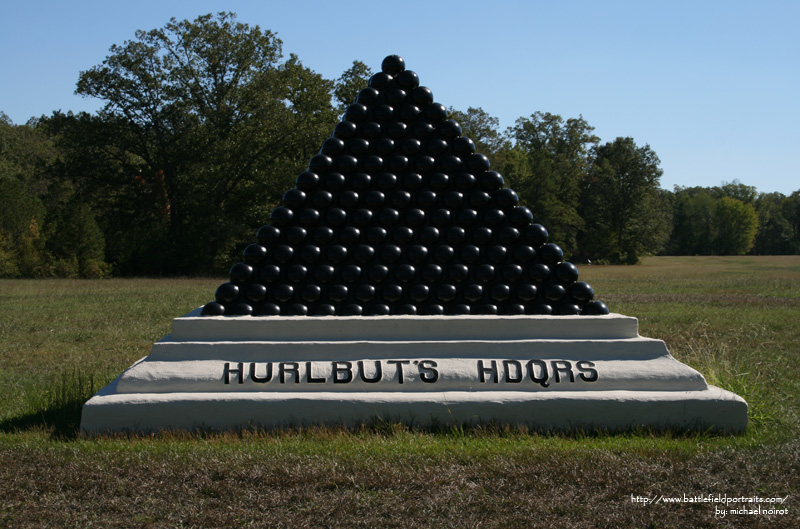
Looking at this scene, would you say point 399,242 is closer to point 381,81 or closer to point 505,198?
point 505,198

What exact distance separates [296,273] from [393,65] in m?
2.53

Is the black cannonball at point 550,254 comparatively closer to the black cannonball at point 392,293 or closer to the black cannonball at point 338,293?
the black cannonball at point 392,293

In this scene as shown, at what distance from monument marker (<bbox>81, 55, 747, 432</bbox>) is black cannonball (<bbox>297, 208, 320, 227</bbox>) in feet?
0.05

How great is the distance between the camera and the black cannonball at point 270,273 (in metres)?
6.95

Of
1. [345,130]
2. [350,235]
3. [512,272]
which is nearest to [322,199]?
[350,235]

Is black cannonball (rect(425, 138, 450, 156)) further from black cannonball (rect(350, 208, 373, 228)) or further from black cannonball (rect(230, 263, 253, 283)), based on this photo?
black cannonball (rect(230, 263, 253, 283))

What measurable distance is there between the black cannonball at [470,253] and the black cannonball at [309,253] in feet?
4.84

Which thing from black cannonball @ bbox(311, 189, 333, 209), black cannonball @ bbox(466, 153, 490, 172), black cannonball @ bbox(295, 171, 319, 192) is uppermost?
black cannonball @ bbox(466, 153, 490, 172)

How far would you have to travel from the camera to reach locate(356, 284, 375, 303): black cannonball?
689 centimetres

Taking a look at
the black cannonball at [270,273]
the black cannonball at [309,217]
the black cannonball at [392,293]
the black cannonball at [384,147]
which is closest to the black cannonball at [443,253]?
the black cannonball at [392,293]

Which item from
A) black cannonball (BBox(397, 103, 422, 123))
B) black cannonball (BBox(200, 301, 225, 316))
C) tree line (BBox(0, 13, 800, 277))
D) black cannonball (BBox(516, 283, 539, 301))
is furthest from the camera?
tree line (BBox(0, 13, 800, 277))

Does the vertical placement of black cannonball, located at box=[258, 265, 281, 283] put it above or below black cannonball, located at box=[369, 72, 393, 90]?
below

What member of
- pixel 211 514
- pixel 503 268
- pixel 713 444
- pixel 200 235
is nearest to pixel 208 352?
pixel 211 514

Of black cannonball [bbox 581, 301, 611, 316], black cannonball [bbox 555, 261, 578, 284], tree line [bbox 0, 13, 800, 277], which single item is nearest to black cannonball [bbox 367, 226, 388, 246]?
black cannonball [bbox 555, 261, 578, 284]
